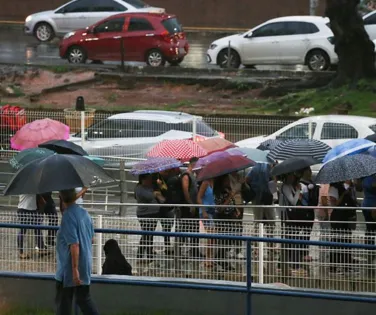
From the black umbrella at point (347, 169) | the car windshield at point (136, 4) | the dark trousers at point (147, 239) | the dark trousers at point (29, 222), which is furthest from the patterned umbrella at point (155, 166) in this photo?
the car windshield at point (136, 4)

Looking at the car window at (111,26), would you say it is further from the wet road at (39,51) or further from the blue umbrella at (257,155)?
the blue umbrella at (257,155)

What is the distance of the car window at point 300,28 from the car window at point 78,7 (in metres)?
8.38

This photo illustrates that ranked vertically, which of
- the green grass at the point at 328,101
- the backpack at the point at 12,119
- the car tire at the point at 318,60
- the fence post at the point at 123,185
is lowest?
the fence post at the point at 123,185

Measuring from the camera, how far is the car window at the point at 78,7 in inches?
1503

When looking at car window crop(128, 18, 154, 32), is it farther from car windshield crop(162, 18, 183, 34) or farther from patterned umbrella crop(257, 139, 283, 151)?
patterned umbrella crop(257, 139, 283, 151)

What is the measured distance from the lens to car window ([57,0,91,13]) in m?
38.2

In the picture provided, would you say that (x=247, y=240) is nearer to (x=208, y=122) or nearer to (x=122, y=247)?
(x=122, y=247)

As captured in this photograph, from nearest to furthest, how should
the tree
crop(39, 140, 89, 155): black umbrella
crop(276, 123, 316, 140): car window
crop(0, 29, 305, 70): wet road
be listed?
crop(39, 140, 89, 155): black umbrella < crop(276, 123, 316, 140): car window < the tree < crop(0, 29, 305, 70): wet road

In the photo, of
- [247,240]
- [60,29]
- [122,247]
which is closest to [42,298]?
[122,247]

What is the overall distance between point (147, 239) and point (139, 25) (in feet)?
70.0

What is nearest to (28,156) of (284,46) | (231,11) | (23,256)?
(23,256)

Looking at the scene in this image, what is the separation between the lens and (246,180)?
1527 cm

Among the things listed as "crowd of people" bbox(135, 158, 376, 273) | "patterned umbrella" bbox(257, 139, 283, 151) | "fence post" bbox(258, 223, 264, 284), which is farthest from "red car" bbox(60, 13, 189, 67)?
"fence post" bbox(258, 223, 264, 284)

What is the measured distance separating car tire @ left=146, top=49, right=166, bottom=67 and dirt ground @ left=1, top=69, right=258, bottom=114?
6.46 feet
